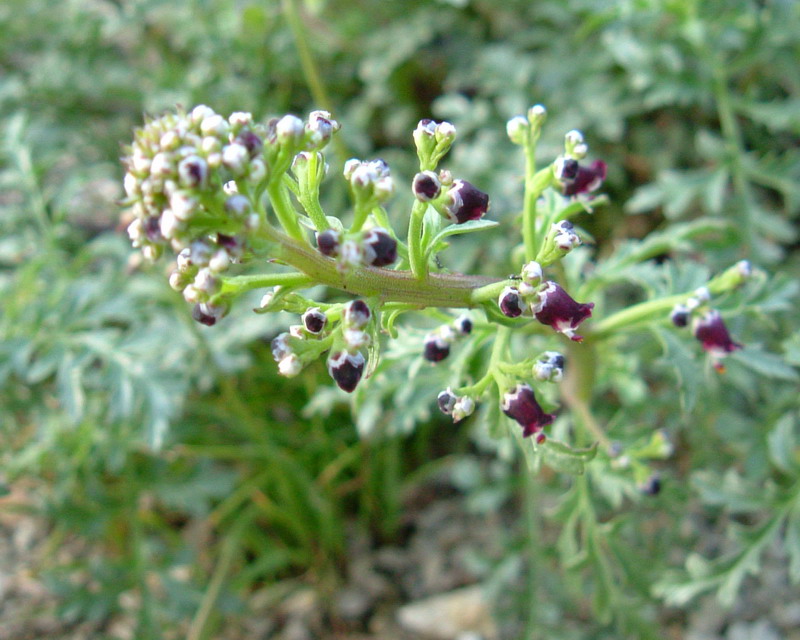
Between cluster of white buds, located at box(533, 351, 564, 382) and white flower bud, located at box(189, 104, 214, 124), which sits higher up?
white flower bud, located at box(189, 104, 214, 124)

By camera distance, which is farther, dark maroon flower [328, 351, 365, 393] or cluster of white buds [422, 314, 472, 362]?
cluster of white buds [422, 314, 472, 362]

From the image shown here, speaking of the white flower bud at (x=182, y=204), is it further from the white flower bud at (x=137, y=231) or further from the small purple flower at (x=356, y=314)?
the small purple flower at (x=356, y=314)


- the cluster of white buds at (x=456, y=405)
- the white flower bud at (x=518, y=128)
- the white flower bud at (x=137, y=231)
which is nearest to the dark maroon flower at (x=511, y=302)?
the cluster of white buds at (x=456, y=405)

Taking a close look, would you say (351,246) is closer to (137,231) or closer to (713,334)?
(137,231)

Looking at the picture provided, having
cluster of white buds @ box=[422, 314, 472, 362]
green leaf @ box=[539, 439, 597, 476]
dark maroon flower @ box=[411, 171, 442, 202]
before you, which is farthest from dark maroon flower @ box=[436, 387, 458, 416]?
dark maroon flower @ box=[411, 171, 442, 202]

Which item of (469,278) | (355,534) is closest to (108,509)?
(355,534)

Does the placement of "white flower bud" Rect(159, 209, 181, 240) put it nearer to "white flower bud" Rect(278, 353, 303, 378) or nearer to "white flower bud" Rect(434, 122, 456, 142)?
"white flower bud" Rect(278, 353, 303, 378)
